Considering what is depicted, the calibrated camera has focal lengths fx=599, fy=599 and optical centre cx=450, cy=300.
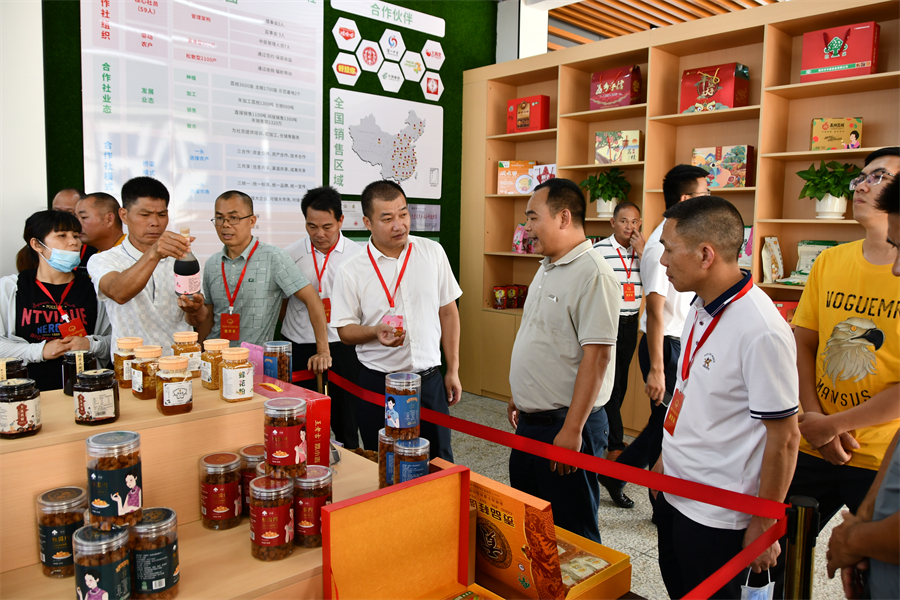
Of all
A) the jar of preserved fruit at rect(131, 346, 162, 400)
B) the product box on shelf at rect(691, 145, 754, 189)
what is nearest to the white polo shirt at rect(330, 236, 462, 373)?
the jar of preserved fruit at rect(131, 346, 162, 400)

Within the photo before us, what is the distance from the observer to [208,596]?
1143mm

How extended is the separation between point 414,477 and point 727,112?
144 inches

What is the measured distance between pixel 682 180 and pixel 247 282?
232 centimetres

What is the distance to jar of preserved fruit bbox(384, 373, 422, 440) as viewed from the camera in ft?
4.86

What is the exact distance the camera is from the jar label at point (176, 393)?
1.38m

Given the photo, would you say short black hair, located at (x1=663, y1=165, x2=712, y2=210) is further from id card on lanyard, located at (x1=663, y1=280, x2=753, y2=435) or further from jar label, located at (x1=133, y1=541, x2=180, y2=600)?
jar label, located at (x1=133, y1=541, x2=180, y2=600)

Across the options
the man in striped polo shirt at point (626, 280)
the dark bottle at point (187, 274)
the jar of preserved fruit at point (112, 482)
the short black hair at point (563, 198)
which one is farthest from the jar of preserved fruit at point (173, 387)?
the man in striped polo shirt at point (626, 280)

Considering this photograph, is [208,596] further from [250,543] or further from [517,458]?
[517,458]

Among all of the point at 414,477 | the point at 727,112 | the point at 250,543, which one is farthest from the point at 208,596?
the point at 727,112

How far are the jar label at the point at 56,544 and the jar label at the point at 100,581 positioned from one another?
0.17 metres

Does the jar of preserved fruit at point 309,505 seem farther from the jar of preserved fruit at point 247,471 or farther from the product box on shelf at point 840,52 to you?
the product box on shelf at point 840,52

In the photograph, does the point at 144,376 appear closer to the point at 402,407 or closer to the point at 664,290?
the point at 402,407

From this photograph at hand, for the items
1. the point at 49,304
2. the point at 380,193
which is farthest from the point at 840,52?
the point at 49,304

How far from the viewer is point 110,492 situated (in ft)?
3.63
